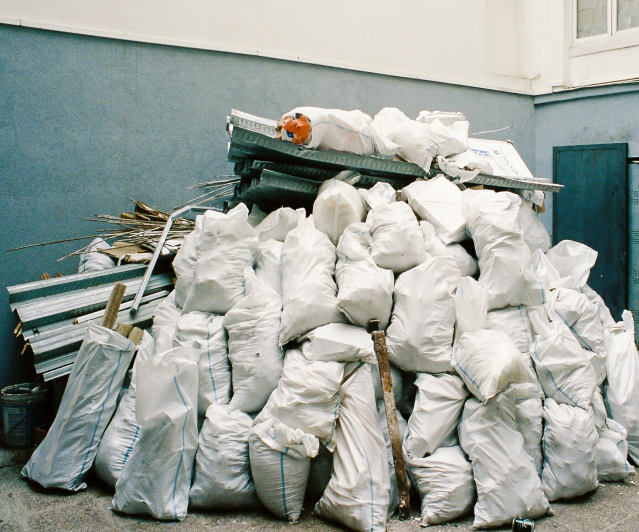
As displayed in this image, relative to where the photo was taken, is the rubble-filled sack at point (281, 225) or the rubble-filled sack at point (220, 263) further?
the rubble-filled sack at point (281, 225)

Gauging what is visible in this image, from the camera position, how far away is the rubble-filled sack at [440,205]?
354 centimetres

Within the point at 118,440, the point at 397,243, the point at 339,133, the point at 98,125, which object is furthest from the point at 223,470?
the point at 98,125

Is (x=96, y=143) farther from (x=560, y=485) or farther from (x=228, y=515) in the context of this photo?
(x=560, y=485)

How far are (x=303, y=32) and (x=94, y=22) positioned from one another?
1962 millimetres

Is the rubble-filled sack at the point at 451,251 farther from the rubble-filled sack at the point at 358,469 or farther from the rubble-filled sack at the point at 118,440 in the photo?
the rubble-filled sack at the point at 118,440

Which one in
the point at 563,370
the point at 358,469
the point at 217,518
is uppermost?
the point at 563,370

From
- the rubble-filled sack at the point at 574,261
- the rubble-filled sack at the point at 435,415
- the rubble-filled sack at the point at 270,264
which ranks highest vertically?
the rubble-filled sack at the point at 270,264

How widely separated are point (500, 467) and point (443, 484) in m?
0.28

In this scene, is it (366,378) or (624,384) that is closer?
(366,378)

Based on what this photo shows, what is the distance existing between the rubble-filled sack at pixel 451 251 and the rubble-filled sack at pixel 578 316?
19.9 inches

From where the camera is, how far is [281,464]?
102 inches

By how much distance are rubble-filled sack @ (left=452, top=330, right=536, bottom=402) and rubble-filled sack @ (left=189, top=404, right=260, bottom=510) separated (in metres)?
1.16

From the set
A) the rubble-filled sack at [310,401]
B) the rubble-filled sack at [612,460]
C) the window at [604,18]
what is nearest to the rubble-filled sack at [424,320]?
the rubble-filled sack at [310,401]

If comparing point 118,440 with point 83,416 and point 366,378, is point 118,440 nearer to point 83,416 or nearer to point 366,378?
point 83,416
